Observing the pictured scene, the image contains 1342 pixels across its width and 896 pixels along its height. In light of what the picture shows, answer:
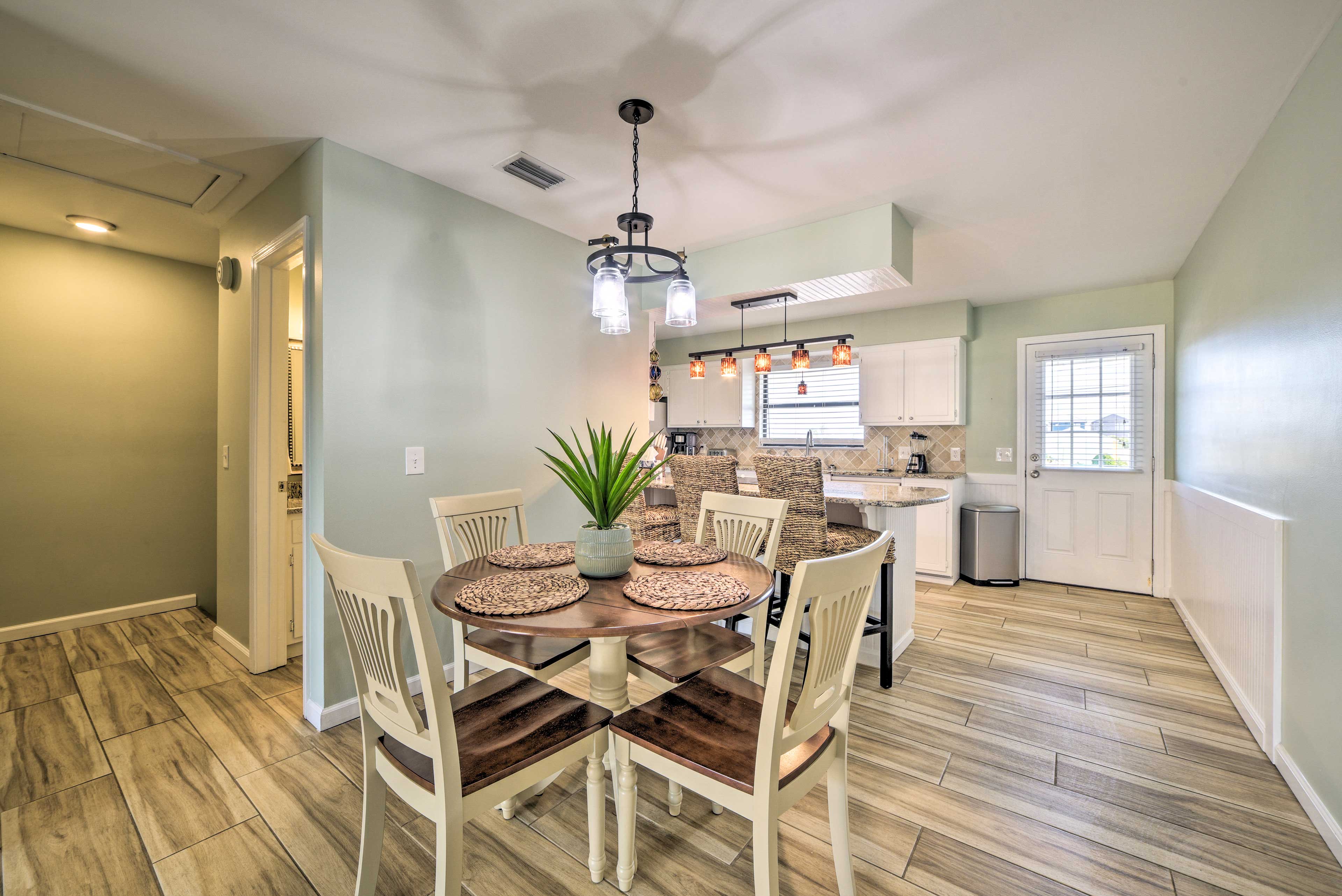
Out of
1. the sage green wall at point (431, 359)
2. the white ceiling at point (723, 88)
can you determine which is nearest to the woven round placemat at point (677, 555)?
the sage green wall at point (431, 359)

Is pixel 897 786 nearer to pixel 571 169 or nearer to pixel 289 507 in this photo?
pixel 571 169

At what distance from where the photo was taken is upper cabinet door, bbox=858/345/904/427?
517 centimetres

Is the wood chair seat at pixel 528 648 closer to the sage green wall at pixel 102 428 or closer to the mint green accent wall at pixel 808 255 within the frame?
the mint green accent wall at pixel 808 255

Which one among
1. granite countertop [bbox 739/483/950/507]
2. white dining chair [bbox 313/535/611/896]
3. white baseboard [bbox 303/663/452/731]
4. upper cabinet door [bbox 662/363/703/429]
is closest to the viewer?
white dining chair [bbox 313/535/611/896]

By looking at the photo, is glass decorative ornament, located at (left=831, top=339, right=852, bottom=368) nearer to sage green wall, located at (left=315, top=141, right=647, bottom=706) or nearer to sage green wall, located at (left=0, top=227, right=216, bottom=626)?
sage green wall, located at (left=315, top=141, right=647, bottom=706)

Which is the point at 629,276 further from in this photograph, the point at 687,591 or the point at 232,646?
the point at 232,646

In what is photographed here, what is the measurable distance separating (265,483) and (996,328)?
18.0 feet

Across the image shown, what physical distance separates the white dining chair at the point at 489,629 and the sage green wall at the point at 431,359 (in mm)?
319

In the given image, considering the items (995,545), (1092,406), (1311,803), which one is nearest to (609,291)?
(1311,803)

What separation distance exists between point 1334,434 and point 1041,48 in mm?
1431

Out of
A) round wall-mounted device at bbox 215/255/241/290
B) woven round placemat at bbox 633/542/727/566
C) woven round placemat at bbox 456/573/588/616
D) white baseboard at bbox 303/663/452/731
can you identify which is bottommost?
white baseboard at bbox 303/663/452/731

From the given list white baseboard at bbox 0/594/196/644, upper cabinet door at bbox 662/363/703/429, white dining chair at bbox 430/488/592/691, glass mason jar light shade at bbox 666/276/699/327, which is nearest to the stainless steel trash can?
upper cabinet door at bbox 662/363/703/429

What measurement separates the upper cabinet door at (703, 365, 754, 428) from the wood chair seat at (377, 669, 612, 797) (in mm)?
4727

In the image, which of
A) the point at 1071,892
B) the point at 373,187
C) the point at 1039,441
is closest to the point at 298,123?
the point at 373,187
